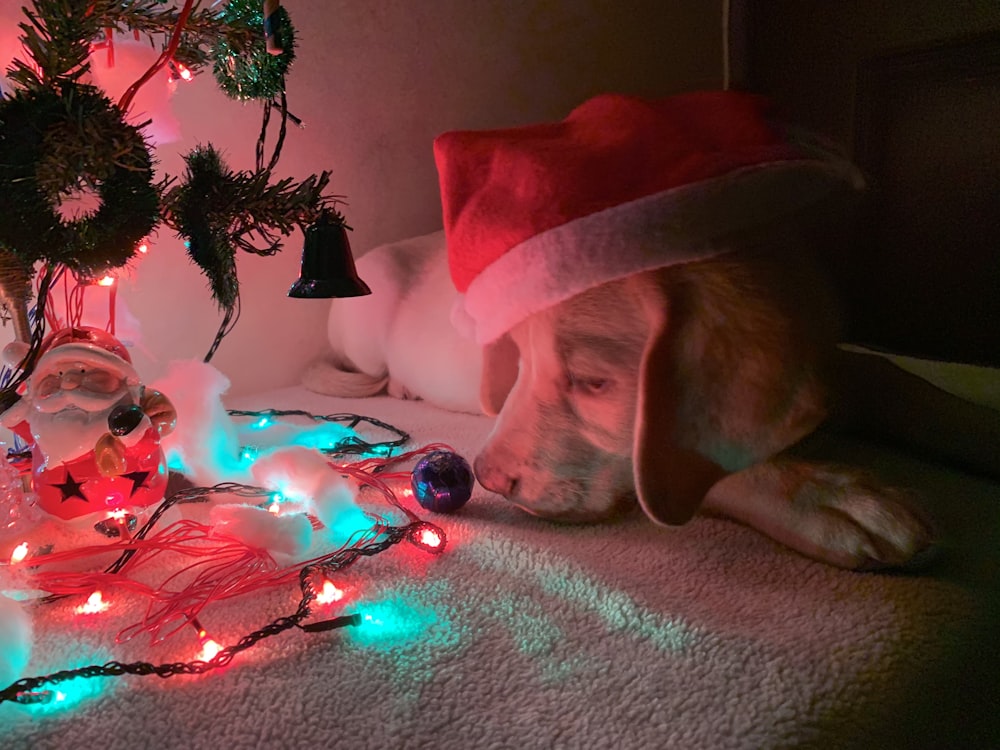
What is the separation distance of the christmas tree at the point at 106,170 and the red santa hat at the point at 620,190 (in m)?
0.32

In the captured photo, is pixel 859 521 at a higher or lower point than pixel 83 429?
lower

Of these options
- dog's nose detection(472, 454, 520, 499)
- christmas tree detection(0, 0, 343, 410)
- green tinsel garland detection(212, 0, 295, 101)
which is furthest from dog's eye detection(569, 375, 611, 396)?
green tinsel garland detection(212, 0, 295, 101)

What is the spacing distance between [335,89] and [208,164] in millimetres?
646

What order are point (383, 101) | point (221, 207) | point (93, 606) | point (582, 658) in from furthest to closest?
1. point (383, 101)
2. point (221, 207)
3. point (93, 606)
4. point (582, 658)

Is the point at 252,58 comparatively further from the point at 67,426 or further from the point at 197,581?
the point at 197,581

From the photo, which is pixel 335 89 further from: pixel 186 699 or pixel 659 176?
pixel 186 699

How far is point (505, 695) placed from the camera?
0.55 metres

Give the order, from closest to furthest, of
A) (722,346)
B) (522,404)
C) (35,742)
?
(35,742) → (722,346) → (522,404)

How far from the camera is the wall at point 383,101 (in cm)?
138

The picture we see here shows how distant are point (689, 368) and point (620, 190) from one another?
0.19 metres

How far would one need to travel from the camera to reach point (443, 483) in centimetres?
85

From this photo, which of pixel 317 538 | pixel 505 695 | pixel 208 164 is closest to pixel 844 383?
pixel 505 695

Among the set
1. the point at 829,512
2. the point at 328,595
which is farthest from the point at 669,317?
the point at 328,595

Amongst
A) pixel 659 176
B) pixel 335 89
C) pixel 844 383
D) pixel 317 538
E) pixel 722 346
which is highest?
pixel 335 89
